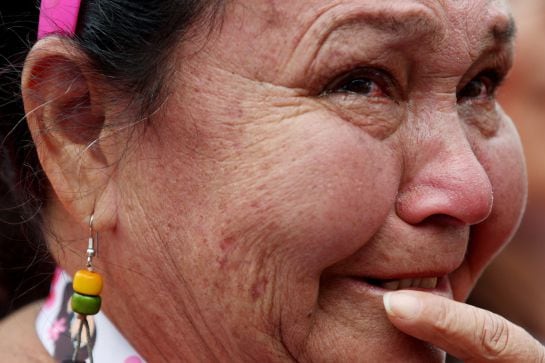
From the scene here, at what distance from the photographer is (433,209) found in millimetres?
2328

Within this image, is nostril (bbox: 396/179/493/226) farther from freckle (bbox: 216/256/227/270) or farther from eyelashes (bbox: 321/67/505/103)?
freckle (bbox: 216/256/227/270)

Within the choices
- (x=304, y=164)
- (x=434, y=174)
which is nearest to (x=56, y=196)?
(x=304, y=164)

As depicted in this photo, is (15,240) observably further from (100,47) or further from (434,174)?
(434,174)

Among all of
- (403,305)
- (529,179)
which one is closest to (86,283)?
(403,305)

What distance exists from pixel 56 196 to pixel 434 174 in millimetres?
1012

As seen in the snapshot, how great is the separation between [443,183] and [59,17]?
103 cm

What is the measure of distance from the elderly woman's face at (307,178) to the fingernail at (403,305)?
0.27ft

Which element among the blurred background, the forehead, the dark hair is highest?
the forehead

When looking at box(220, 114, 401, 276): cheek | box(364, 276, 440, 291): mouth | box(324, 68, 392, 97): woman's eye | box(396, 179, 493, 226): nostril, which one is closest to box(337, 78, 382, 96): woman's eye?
box(324, 68, 392, 97): woman's eye

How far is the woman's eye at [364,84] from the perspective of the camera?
237 centimetres

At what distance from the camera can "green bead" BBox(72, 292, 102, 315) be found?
7.79 ft

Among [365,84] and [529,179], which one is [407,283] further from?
[529,179]

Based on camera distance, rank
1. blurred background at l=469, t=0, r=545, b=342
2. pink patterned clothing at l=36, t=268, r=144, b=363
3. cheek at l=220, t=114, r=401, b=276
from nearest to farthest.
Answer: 1. cheek at l=220, t=114, r=401, b=276
2. pink patterned clothing at l=36, t=268, r=144, b=363
3. blurred background at l=469, t=0, r=545, b=342

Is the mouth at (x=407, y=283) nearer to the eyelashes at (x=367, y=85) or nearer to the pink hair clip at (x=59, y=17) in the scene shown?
the eyelashes at (x=367, y=85)
